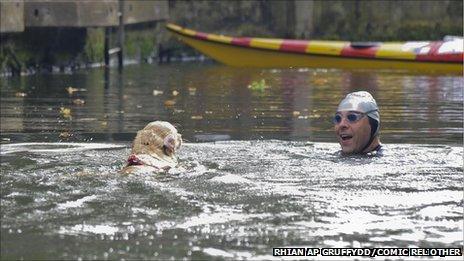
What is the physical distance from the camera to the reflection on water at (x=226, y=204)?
27.6 feet

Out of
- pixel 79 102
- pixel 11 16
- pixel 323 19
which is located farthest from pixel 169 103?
pixel 323 19

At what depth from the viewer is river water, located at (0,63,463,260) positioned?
851cm

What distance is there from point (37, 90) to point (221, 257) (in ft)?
40.8

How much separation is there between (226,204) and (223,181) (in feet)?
3.43

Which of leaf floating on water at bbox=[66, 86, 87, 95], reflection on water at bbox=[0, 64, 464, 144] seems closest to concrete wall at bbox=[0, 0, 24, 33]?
reflection on water at bbox=[0, 64, 464, 144]

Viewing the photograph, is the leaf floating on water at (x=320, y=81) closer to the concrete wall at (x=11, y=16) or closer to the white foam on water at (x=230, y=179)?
the concrete wall at (x=11, y=16)

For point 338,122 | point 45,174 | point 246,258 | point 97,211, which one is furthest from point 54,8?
point 246,258

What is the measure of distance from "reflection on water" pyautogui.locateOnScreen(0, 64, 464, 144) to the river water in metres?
0.03

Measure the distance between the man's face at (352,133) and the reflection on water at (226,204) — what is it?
0.38 m

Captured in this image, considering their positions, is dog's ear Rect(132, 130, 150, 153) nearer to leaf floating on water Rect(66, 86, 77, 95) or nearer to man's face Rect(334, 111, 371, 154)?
man's face Rect(334, 111, 371, 154)

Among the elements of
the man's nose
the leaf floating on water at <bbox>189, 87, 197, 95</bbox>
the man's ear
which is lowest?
the leaf floating on water at <bbox>189, 87, 197, 95</bbox>

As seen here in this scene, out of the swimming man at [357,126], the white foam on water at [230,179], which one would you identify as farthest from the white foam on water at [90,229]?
the swimming man at [357,126]

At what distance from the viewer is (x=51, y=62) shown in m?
→ 24.8

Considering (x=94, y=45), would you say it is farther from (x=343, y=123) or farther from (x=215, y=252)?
(x=215, y=252)
